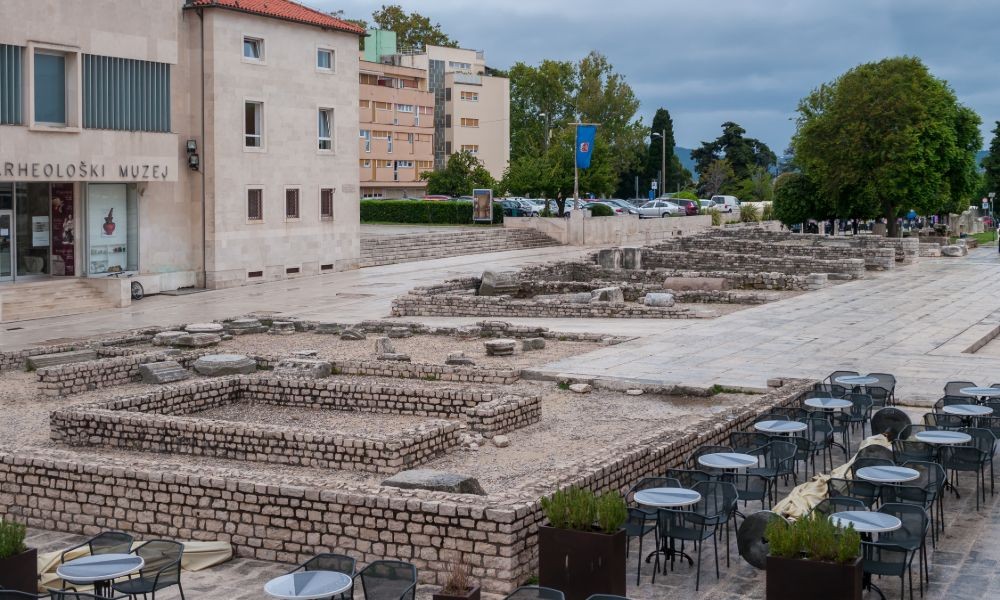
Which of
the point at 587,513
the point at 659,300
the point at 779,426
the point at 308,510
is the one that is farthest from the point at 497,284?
the point at 587,513

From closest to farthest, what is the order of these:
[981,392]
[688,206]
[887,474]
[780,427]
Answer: [887,474] < [780,427] < [981,392] < [688,206]

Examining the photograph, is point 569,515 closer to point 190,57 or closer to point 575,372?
point 575,372

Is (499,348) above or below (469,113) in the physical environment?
below

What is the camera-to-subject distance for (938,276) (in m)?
41.0

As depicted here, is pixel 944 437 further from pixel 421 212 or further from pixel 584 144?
pixel 421 212

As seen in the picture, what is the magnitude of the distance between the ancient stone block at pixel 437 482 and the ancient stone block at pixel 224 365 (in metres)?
9.92

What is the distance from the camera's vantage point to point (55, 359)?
22.3m

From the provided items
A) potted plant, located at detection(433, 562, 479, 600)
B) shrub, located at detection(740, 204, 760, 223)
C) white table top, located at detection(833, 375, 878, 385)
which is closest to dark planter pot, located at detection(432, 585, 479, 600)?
potted plant, located at detection(433, 562, 479, 600)

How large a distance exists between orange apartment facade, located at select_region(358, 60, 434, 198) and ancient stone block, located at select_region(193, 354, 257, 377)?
6186 centimetres

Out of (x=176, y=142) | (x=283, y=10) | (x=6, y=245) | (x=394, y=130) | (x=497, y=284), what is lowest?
(x=497, y=284)

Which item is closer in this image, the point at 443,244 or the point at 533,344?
the point at 533,344

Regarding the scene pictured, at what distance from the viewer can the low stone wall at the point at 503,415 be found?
637 inches

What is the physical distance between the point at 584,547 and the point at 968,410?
23.3 feet

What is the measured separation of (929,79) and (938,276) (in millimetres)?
16177
